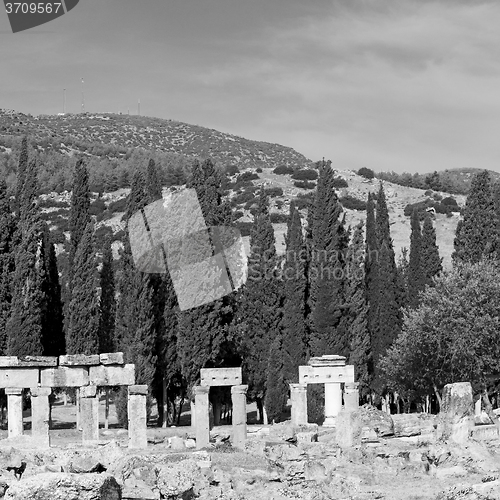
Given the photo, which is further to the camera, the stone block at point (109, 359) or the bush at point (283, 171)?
the bush at point (283, 171)

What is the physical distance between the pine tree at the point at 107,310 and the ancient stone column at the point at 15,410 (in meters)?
14.4

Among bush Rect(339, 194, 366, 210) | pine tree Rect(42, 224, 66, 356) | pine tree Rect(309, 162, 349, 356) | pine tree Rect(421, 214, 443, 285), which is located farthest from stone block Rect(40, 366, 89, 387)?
bush Rect(339, 194, 366, 210)

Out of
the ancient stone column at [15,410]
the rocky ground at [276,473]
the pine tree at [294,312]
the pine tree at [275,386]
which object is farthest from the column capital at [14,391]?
the pine tree at [294,312]

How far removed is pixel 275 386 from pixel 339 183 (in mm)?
56061

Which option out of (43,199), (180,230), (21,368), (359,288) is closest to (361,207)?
(43,199)

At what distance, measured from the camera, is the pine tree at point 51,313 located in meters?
41.5

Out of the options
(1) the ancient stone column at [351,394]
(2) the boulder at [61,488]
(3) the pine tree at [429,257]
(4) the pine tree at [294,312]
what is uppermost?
(3) the pine tree at [429,257]

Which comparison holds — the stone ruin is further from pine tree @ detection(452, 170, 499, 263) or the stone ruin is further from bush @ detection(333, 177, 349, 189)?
bush @ detection(333, 177, 349, 189)

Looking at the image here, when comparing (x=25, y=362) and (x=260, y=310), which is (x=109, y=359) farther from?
(x=260, y=310)

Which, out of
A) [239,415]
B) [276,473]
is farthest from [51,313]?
[276,473]

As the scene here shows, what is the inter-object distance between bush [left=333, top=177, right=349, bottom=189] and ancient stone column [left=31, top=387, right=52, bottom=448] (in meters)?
67.0

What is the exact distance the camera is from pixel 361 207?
88312mm

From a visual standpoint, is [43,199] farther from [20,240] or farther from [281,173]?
[20,240]

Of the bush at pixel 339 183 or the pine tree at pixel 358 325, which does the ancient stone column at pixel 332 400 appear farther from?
the bush at pixel 339 183
